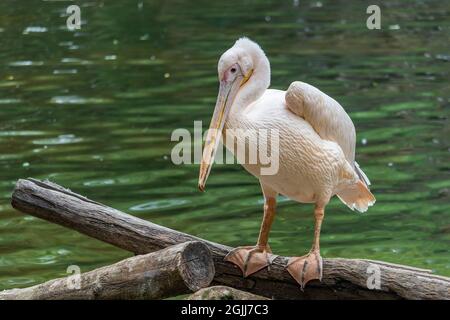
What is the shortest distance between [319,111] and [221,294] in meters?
0.98

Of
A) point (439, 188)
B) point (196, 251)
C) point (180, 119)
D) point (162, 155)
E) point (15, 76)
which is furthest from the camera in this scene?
point (15, 76)

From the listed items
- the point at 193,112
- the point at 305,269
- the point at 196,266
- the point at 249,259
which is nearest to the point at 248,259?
the point at 249,259

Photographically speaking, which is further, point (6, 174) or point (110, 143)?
point (110, 143)

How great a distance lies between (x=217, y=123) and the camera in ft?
14.3

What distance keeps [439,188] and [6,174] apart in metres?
3.34

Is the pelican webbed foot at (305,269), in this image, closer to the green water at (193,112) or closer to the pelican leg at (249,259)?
the pelican leg at (249,259)

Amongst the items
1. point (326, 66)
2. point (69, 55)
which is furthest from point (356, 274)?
point (69, 55)

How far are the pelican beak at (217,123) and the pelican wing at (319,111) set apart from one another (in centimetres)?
23

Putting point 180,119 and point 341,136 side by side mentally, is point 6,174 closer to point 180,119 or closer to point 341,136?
point 180,119

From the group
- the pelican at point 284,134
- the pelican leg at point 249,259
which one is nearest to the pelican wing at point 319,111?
the pelican at point 284,134

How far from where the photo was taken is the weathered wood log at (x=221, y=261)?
13.3 ft

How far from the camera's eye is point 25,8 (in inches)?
566

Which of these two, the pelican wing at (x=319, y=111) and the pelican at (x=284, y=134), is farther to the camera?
the pelican wing at (x=319, y=111)
